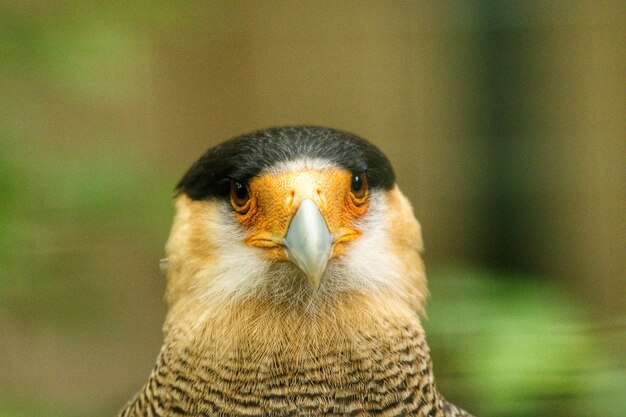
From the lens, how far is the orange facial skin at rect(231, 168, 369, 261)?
1816 millimetres

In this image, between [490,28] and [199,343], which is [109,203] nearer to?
[199,343]

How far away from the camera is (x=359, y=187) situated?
1.98 meters

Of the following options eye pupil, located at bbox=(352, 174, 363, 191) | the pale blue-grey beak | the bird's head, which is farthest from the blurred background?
the pale blue-grey beak

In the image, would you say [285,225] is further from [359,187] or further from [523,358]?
[523,358]

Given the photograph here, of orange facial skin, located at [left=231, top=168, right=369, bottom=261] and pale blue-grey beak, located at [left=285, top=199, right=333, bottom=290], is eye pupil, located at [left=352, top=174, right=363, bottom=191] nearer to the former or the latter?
orange facial skin, located at [left=231, top=168, right=369, bottom=261]

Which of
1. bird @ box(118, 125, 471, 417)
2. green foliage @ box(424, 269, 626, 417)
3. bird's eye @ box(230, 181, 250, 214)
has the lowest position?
green foliage @ box(424, 269, 626, 417)

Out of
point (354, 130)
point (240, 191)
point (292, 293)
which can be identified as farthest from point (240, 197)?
point (354, 130)

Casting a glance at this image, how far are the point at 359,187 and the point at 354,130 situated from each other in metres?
2.40

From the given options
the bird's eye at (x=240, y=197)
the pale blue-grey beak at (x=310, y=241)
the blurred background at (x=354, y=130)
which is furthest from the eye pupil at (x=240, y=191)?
the blurred background at (x=354, y=130)

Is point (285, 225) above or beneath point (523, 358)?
above

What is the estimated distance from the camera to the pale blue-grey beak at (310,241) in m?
1.72

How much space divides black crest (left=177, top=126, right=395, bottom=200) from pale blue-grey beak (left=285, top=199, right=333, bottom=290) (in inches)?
7.1

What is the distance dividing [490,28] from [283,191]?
2.32 metres

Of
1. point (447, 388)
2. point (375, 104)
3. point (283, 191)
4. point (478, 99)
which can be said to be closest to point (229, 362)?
point (283, 191)
